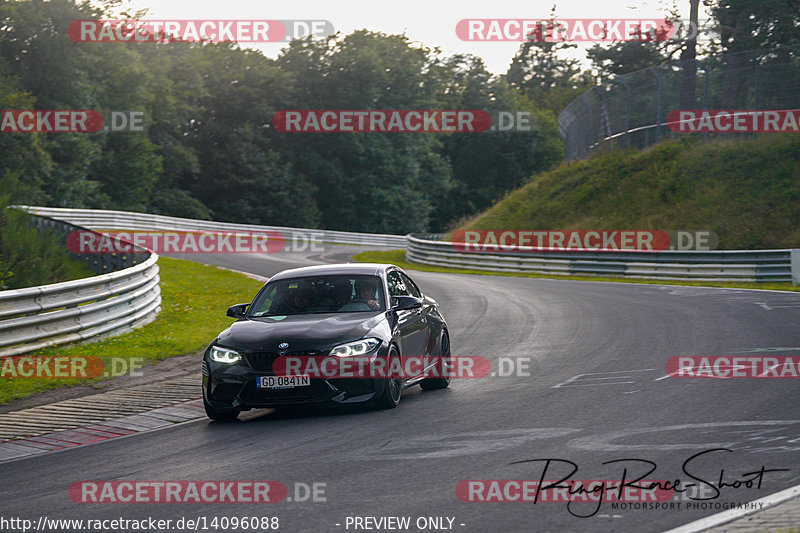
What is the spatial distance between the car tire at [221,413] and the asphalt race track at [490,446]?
114 millimetres

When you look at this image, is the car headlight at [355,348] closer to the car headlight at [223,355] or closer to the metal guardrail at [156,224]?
the car headlight at [223,355]

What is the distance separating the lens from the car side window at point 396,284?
10844 millimetres

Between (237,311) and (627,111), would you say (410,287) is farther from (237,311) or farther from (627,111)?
(627,111)

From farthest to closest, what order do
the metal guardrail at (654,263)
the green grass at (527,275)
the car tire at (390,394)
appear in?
1. the metal guardrail at (654,263)
2. the green grass at (527,275)
3. the car tire at (390,394)

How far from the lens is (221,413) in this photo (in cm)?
930

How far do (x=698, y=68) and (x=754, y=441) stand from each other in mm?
28401

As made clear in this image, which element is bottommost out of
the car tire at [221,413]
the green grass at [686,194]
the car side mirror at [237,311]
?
the car tire at [221,413]

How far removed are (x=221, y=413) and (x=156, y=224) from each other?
139ft

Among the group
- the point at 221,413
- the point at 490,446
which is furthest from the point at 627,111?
the point at 490,446

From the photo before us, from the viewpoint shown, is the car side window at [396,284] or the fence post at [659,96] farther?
the fence post at [659,96]

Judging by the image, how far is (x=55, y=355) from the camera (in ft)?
42.4

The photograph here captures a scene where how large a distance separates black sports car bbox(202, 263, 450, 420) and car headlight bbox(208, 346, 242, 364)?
0.01 m

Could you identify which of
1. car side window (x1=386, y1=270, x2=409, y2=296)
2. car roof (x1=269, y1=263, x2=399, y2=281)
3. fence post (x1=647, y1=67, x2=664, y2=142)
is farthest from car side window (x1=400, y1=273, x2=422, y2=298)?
fence post (x1=647, y1=67, x2=664, y2=142)

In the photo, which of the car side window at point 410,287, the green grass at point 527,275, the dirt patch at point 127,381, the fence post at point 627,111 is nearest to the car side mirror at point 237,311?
the dirt patch at point 127,381
